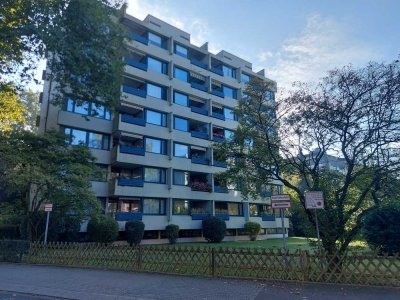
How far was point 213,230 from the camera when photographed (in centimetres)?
3206

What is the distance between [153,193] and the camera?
99.2ft

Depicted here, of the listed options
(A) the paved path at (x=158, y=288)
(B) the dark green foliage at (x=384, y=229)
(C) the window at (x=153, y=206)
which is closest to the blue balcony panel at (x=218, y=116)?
(C) the window at (x=153, y=206)

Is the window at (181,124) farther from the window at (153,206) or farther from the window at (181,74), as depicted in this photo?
the window at (153,206)

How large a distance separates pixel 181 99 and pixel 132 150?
958 cm

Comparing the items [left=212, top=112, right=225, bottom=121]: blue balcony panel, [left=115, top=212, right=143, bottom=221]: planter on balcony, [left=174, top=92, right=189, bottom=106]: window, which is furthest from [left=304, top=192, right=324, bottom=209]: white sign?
[left=212, top=112, right=225, bottom=121]: blue balcony panel

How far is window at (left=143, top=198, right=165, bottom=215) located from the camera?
30078 mm

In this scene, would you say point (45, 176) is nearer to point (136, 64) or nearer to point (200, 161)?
point (136, 64)

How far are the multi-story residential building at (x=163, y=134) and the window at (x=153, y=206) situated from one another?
0.10 m

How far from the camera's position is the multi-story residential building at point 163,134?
28.2m

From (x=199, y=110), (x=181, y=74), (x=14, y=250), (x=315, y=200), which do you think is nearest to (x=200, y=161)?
(x=199, y=110)

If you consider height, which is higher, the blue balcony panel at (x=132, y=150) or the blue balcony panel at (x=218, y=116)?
the blue balcony panel at (x=218, y=116)

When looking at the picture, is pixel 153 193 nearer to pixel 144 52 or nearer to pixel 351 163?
pixel 144 52

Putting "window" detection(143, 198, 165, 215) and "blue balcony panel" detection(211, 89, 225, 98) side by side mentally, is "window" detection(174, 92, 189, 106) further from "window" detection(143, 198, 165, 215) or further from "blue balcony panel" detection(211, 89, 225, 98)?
"window" detection(143, 198, 165, 215)

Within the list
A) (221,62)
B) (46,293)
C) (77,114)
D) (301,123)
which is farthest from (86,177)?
(221,62)
